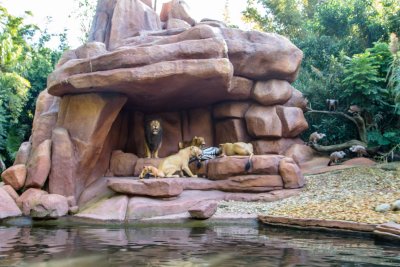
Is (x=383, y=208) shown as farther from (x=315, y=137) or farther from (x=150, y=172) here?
(x=315, y=137)

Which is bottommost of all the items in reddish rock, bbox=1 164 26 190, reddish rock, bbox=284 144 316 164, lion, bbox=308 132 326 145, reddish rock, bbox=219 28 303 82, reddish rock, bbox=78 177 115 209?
reddish rock, bbox=78 177 115 209

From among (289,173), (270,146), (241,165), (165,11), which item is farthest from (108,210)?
(165,11)

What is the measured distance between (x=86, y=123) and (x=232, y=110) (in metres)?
4.33

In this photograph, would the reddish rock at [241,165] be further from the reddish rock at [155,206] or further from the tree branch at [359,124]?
the tree branch at [359,124]

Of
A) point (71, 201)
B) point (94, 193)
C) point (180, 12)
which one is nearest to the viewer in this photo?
point (71, 201)

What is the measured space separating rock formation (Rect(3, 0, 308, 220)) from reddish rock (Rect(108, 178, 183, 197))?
0.02 meters

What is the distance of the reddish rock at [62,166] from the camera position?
1030cm

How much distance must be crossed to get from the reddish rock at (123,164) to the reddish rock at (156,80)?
1.77 meters

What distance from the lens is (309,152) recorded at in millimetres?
13594

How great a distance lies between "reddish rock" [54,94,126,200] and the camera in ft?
35.1

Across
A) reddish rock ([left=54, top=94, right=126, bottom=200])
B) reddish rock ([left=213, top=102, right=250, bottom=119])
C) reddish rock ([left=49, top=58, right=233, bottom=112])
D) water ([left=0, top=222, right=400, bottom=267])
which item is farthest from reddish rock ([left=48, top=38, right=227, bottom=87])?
water ([left=0, top=222, right=400, bottom=267])

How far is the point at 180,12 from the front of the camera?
15031mm

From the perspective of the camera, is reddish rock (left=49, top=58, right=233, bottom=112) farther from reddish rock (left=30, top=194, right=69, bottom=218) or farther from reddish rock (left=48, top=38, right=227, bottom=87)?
reddish rock (left=30, top=194, right=69, bottom=218)

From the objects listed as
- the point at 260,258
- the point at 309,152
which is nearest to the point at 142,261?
the point at 260,258
